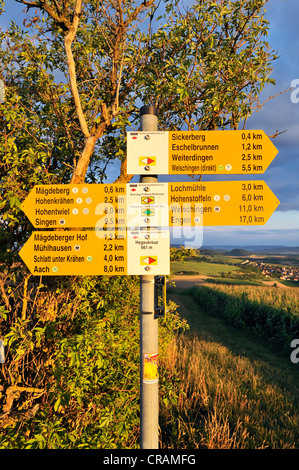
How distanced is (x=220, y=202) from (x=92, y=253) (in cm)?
162

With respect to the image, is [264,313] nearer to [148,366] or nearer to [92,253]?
[148,366]

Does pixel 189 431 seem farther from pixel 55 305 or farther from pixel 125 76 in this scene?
pixel 125 76

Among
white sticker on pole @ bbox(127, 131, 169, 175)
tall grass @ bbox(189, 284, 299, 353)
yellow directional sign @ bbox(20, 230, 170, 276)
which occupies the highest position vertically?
white sticker on pole @ bbox(127, 131, 169, 175)

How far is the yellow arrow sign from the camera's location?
3307mm

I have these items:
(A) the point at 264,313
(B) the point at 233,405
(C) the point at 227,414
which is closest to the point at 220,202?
(C) the point at 227,414

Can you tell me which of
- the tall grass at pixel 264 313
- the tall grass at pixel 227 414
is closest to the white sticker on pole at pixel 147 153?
the tall grass at pixel 227 414

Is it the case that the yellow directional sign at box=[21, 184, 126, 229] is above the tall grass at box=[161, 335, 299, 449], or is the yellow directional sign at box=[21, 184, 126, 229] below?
above

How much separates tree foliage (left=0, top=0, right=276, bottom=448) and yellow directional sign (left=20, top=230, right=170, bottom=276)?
0.89 meters

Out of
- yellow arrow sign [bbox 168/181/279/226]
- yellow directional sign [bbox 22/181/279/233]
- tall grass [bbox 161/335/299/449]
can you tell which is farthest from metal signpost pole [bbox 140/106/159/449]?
tall grass [bbox 161/335/299/449]

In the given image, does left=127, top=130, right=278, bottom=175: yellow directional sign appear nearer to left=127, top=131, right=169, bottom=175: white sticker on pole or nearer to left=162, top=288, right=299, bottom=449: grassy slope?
left=127, top=131, right=169, bottom=175: white sticker on pole

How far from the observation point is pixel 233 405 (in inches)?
262

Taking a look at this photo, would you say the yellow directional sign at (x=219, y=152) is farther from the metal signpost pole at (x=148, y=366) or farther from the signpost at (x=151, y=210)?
the metal signpost pole at (x=148, y=366)

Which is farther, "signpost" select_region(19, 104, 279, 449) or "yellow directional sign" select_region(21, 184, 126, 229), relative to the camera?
"yellow directional sign" select_region(21, 184, 126, 229)

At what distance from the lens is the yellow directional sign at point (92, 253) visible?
10.6ft
